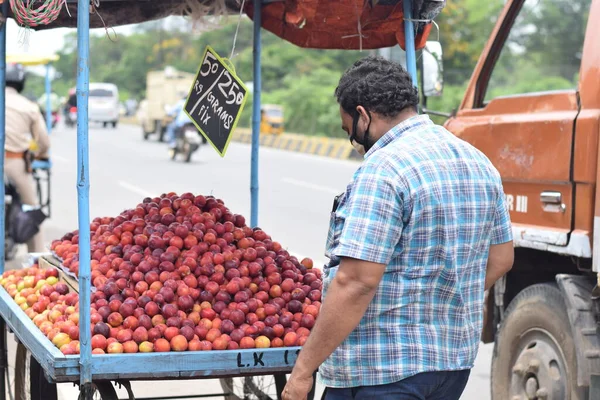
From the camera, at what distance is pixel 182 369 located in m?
3.24

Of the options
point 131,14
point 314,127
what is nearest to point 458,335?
point 131,14

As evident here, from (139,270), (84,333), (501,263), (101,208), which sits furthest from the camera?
(101,208)

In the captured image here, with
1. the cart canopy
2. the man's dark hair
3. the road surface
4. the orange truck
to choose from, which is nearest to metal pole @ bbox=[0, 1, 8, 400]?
the cart canopy

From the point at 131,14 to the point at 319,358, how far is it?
2.50m

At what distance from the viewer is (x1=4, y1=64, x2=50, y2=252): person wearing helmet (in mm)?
8070

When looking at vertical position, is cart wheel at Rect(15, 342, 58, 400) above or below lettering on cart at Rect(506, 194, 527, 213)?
below

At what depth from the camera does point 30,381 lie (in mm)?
4102

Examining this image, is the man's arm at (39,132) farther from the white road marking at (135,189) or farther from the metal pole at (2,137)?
the white road marking at (135,189)

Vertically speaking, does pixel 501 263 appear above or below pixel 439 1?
below

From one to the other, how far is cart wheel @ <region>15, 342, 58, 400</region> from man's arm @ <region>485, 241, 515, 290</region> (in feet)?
6.95

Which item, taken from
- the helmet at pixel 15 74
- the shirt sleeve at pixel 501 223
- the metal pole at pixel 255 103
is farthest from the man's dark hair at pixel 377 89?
the helmet at pixel 15 74

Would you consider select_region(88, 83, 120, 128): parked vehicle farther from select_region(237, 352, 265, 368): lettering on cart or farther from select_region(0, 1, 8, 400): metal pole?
select_region(237, 352, 265, 368): lettering on cart

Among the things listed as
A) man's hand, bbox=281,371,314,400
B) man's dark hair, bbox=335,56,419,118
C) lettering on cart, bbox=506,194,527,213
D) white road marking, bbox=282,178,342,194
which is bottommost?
white road marking, bbox=282,178,342,194

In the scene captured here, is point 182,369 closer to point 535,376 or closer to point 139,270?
point 139,270
